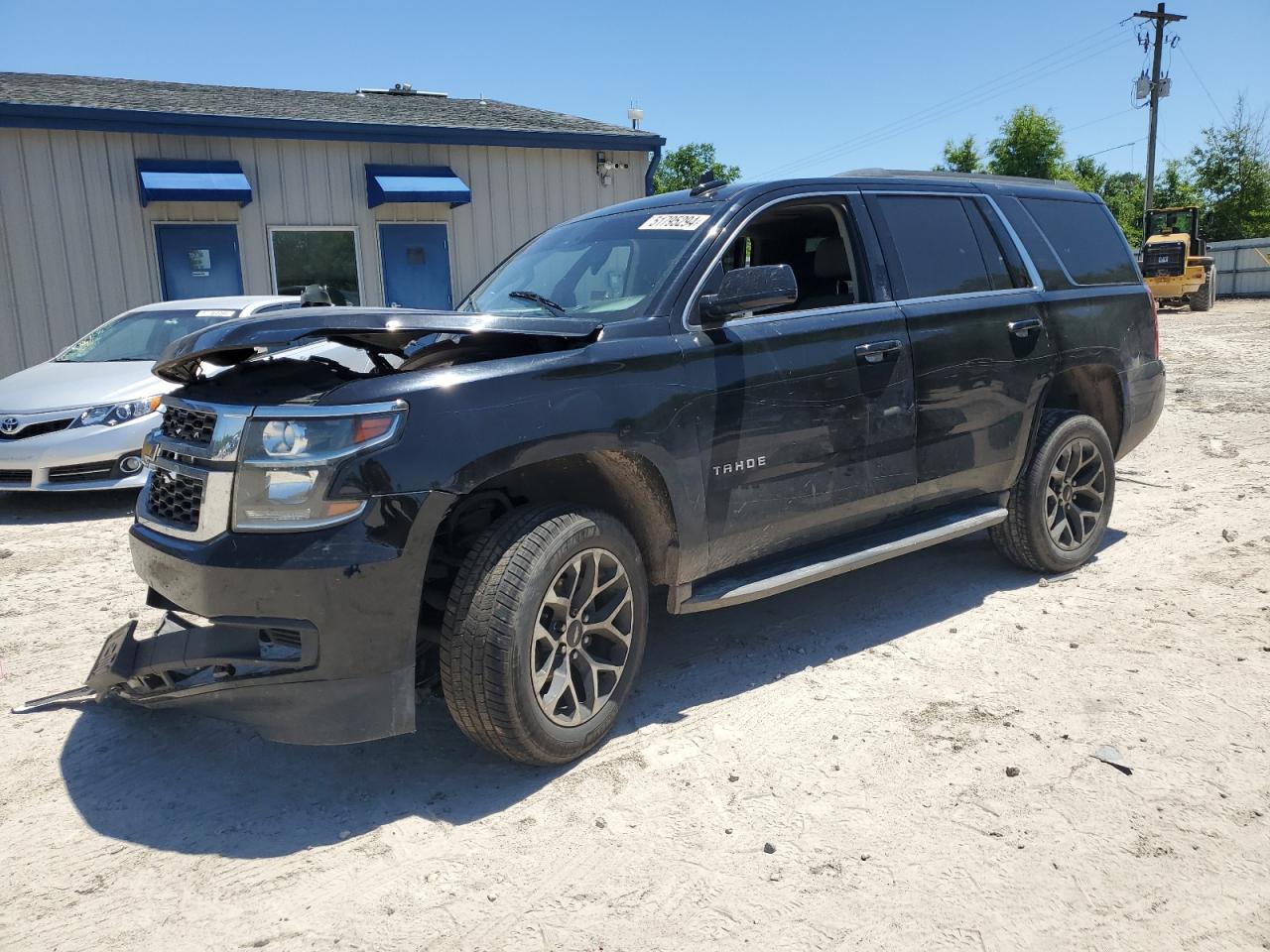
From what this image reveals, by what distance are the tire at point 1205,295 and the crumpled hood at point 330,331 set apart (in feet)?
96.2

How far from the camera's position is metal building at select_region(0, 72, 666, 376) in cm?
1174

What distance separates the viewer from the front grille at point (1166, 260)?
26.7 metres

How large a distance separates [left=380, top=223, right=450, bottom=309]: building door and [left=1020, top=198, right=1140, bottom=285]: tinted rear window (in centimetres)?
1033

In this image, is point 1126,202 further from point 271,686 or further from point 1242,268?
point 271,686

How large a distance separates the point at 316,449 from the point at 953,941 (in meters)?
2.19

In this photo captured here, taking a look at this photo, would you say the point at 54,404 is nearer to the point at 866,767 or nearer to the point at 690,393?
the point at 690,393

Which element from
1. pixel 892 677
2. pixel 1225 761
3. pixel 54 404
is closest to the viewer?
pixel 1225 761

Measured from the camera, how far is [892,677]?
12.8 ft

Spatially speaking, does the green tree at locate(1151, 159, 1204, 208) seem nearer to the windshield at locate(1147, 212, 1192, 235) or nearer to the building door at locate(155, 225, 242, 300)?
the windshield at locate(1147, 212, 1192, 235)

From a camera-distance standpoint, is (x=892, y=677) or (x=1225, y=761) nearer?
(x=1225, y=761)

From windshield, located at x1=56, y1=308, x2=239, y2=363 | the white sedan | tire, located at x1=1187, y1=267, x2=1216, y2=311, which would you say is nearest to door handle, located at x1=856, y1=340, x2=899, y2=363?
the white sedan

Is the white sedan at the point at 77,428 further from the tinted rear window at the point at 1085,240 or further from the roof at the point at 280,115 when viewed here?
the roof at the point at 280,115

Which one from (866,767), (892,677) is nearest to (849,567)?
(892,677)

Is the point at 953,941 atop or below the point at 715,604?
below
